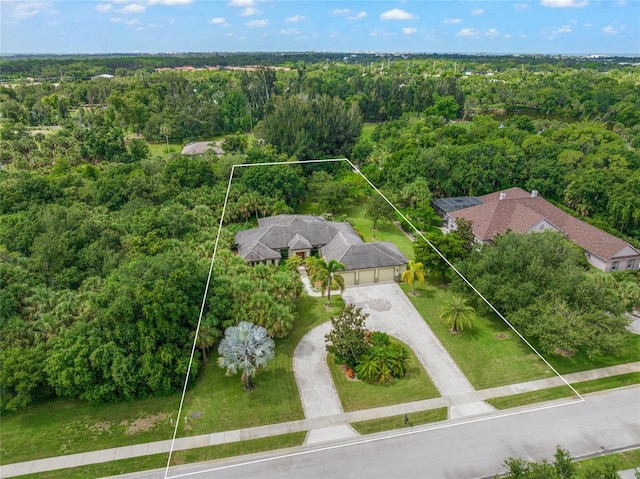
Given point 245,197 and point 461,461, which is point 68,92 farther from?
point 461,461

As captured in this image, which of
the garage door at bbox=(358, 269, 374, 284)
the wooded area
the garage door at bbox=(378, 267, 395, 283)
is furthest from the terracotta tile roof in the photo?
the garage door at bbox=(358, 269, 374, 284)

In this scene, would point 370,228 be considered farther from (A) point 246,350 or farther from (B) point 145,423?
(B) point 145,423

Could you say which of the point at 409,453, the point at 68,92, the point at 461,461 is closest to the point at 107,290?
the point at 409,453

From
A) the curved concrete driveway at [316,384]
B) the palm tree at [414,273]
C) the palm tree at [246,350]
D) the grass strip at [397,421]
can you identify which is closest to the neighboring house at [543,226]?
the palm tree at [414,273]

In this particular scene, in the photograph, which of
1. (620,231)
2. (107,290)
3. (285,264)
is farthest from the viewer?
(620,231)

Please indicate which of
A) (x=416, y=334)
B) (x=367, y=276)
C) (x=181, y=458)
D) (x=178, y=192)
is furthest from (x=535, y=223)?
(x=178, y=192)

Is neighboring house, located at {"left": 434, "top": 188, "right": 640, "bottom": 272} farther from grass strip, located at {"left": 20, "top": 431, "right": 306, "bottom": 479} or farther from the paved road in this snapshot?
grass strip, located at {"left": 20, "top": 431, "right": 306, "bottom": 479}

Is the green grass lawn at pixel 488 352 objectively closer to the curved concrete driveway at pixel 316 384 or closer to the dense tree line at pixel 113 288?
the curved concrete driveway at pixel 316 384
